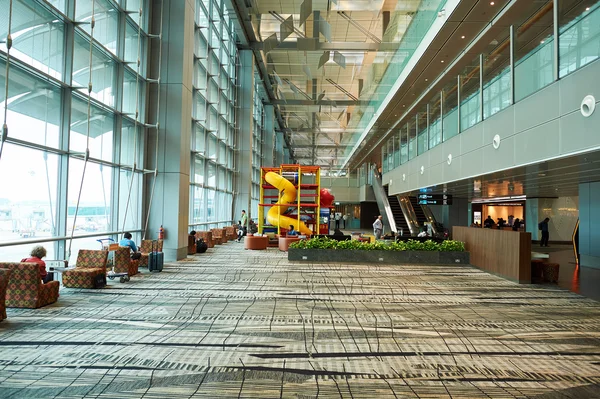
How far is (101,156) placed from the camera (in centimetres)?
1169

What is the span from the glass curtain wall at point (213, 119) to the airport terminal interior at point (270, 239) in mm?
194

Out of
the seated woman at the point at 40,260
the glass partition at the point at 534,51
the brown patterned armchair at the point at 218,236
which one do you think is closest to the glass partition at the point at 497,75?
the glass partition at the point at 534,51

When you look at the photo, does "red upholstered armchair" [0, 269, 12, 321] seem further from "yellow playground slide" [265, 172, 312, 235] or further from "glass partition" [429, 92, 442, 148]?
"glass partition" [429, 92, 442, 148]

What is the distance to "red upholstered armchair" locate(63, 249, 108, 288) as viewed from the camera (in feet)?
29.9

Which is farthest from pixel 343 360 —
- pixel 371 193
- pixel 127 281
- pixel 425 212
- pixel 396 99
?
pixel 371 193

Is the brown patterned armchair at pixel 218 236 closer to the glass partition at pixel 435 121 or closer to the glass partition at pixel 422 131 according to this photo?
the glass partition at pixel 422 131

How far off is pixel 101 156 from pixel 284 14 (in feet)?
51.1

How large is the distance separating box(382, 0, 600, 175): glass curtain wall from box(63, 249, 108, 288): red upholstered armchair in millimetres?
10316

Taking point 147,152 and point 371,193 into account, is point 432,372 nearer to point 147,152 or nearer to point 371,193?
point 147,152

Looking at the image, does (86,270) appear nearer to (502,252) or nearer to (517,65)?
(502,252)

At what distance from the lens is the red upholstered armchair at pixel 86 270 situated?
9.12 meters

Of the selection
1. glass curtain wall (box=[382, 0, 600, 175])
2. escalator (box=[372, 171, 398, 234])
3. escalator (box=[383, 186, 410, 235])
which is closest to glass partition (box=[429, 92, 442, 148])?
glass curtain wall (box=[382, 0, 600, 175])

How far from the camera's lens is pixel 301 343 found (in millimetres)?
5586

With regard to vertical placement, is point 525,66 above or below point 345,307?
above
